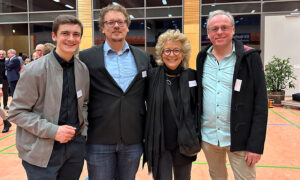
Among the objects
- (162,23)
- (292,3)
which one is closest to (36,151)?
(162,23)

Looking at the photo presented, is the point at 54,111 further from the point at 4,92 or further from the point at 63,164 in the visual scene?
the point at 4,92

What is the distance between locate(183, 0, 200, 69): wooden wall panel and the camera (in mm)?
10961

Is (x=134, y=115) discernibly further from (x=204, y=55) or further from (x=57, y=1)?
(x=57, y=1)

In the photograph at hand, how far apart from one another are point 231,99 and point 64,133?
1.28 meters

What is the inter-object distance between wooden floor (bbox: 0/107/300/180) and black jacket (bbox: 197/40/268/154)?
61.6 inches

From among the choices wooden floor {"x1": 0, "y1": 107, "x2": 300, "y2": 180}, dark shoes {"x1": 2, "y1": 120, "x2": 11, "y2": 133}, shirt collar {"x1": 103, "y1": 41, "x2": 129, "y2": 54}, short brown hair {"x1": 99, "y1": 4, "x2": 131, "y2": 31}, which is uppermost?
short brown hair {"x1": 99, "y1": 4, "x2": 131, "y2": 31}

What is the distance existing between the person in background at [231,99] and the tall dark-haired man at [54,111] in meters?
1.04

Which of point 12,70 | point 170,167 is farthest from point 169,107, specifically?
point 12,70

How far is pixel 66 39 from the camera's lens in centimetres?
172

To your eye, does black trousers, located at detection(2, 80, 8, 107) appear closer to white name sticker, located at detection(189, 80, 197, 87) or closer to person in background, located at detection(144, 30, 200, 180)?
person in background, located at detection(144, 30, 200, 180)

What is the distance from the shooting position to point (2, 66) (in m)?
7.99

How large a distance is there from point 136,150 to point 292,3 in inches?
431

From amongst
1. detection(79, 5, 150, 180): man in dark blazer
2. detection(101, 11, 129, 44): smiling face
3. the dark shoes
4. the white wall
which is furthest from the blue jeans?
the white wall

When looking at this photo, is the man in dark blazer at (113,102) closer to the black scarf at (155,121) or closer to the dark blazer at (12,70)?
the black scarf at (155,121)
